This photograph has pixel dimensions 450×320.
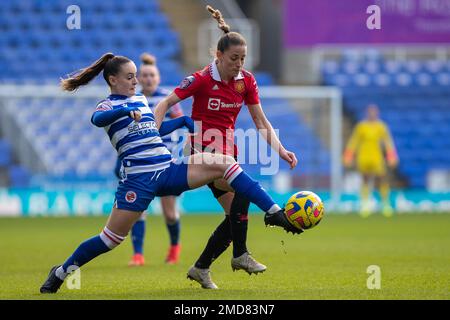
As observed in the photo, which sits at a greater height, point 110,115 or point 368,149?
point 110,115

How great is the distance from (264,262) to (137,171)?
3.72 m

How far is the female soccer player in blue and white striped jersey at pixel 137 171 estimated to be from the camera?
702 cm

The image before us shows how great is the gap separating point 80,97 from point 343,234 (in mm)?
Answer: 7932

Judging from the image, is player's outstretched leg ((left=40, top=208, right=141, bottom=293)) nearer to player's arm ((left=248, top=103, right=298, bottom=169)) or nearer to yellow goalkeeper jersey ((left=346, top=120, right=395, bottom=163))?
player's arm ((left=248, top=103, right=298, bottom=169))

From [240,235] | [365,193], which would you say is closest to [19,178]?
[365,193]

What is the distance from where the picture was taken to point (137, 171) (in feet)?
23.4

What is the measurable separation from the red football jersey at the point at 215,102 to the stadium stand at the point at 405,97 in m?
16.6

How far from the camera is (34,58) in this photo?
23.0 metres

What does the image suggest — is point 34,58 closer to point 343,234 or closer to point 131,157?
point 343,234

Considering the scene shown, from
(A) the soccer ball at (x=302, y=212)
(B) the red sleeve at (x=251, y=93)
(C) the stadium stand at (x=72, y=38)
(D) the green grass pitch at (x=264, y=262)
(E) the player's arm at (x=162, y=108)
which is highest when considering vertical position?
(C) the stadium stand at (x=72, y=38)

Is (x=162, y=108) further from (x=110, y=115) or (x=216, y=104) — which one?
(x=110, y=115)

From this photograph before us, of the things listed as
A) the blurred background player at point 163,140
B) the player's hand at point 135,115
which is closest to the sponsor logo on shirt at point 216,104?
the player's hand at point 135,115

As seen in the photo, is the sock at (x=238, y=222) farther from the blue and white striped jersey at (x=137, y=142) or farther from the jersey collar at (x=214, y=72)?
the jersey collar at (x=214, y=72)

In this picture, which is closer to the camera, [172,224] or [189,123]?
[189,123]
